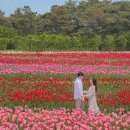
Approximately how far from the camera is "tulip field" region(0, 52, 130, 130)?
8.19 m

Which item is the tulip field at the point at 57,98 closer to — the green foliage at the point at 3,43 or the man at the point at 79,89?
the man at the point at 79,89

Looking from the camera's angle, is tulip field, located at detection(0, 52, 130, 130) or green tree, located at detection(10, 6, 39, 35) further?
green tree, located at detection(10, 6, 39, 35)

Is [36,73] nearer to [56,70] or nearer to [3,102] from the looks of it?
[56,70]

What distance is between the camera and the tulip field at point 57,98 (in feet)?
26.9

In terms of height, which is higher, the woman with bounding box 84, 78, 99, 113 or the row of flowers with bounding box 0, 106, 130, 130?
the woman with bounding box 84, 78, 99, 113

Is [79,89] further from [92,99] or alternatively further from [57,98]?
[57,98]

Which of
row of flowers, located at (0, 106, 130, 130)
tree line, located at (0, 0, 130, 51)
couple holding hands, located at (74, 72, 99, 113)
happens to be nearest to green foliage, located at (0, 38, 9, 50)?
tree line, located at (0, 0, 130, 51)

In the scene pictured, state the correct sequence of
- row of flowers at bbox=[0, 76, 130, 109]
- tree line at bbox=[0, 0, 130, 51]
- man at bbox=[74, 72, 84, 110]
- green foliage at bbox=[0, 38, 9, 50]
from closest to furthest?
1. man at bbox=[74, 72, 84, 110]
2. row of flowers at bbox=[0, 76, 130, 109]
3. green foliage at bbox=[0, 38, 9, 50]
4. tree line at bbox=[0, 0, 130, 51]

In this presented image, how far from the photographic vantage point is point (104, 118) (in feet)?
27.6

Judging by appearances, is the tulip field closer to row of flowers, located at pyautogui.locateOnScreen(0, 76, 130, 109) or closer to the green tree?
row of flowers, located at pyautogui.locateOnScreen(0, 76, 130, 109)

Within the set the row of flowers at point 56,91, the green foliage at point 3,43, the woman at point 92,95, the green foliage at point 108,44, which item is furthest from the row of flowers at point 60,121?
the green foliage at point 108,44

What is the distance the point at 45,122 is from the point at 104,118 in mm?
1078

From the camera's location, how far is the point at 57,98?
42.3 ft

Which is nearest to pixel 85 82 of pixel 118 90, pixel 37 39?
pixel 118 90
